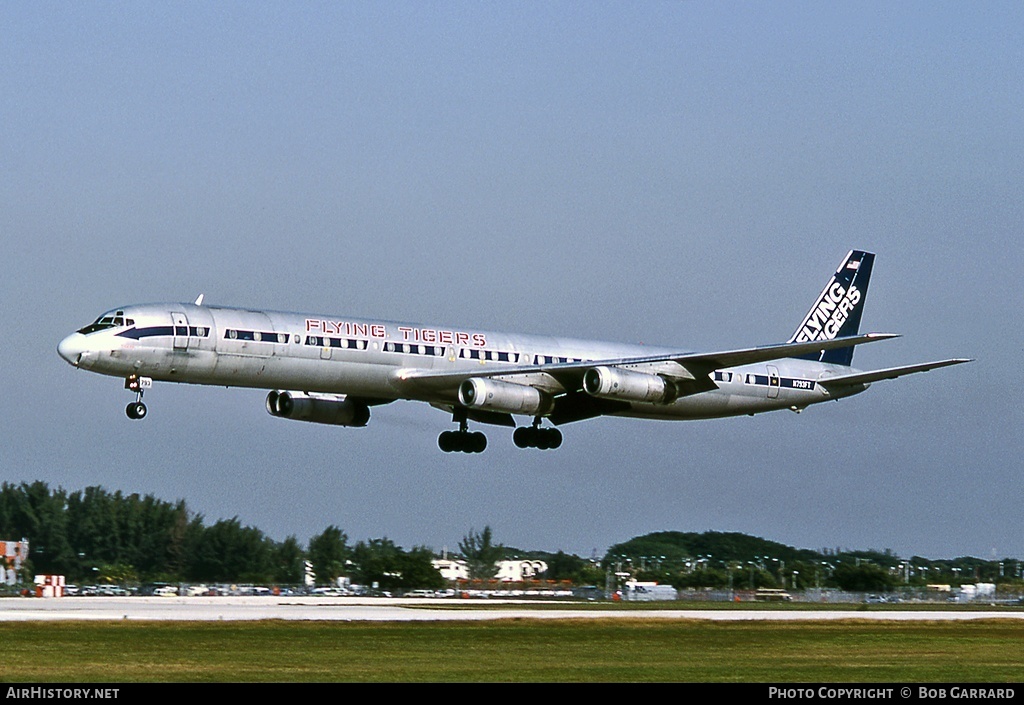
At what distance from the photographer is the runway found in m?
49.4

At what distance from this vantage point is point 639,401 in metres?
54.8

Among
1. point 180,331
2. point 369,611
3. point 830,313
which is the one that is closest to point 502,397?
point 369,611

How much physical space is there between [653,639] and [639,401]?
12917 millimetres

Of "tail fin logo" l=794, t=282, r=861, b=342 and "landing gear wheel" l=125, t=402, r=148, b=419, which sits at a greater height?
"tail fin logo" l=794, t=282, r=861, b=342

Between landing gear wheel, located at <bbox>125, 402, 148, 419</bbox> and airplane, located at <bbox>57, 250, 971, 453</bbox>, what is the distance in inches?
1.5

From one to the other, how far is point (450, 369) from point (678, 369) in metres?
8.34

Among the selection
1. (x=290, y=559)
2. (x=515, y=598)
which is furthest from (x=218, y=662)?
(x=290, y=559)

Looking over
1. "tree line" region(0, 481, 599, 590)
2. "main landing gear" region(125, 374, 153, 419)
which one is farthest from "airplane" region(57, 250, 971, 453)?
"tree line" region(0, 481, 599, 590)

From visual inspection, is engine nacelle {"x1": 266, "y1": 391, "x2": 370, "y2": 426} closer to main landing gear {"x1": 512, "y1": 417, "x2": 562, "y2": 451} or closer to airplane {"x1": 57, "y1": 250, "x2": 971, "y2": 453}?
airplane {"x1": 57, "y1": 250, "x2": 971, "y2": 453}

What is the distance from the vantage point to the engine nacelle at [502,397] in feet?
170

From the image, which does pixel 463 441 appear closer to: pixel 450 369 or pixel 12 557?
pixel 450 369

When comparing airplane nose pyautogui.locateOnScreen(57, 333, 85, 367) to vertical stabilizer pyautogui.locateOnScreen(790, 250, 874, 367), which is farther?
vertical stabilizer pyautogui.locateOnScreen(790, 250, 874, 367)

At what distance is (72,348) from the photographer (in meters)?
47.1
